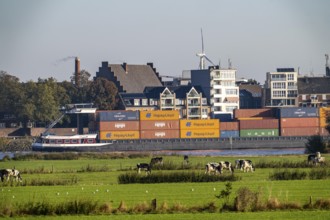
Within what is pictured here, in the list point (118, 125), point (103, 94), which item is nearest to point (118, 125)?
point (118, 125)

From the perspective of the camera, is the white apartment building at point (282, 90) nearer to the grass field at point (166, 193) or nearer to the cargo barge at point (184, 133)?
the cargo barge at point (184, 133)

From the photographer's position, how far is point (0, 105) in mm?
132625

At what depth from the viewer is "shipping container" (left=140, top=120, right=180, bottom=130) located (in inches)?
4771

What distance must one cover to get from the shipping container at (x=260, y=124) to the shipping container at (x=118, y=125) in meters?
11.7

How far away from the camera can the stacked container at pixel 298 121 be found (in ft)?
401

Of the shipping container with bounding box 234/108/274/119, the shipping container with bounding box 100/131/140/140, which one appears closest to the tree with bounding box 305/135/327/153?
the shipping container with bounding box 100/131/140/140

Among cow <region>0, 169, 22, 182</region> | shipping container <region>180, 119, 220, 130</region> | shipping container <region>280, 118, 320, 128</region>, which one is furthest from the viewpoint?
shipping container <region>180, 119, 220, 130</region>

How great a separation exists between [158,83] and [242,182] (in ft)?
360

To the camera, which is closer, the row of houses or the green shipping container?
the green shipping container

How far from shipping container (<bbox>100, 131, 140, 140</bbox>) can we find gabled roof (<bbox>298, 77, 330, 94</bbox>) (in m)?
30.3

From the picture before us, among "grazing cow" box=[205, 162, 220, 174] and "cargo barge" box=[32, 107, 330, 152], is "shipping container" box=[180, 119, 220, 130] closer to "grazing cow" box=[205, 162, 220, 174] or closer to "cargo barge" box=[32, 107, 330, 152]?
"cargo barge" box=[32, 107, 330, 152]

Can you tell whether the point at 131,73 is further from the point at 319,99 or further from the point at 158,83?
the point at 319,99

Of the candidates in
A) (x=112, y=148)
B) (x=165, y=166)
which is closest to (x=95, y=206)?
(x=165, y=166)

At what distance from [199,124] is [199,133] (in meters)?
1.23
